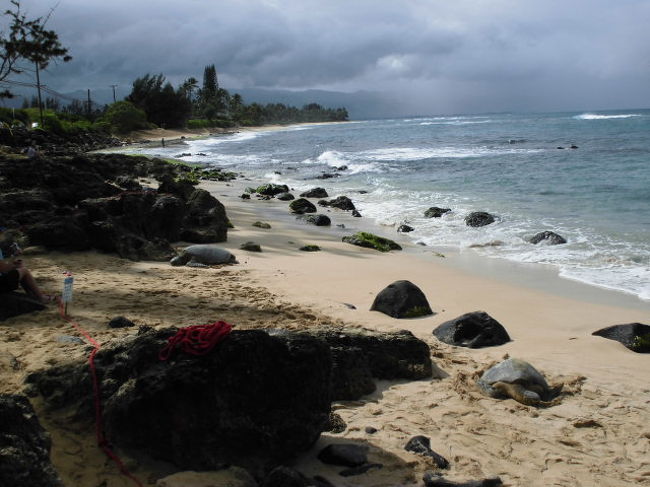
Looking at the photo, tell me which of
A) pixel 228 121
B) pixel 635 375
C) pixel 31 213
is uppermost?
pixel 228 121

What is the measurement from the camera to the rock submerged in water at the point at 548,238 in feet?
38.4

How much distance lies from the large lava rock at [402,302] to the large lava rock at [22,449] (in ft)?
15.2

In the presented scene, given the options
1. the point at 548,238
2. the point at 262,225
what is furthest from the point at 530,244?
the point at 262,225

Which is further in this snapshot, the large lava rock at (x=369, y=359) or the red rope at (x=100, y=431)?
the large lava rock at (x=369, y=359)

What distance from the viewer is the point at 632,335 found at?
233 inches

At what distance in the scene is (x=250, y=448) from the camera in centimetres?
343

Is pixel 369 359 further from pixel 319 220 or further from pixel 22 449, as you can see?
pixel 319 220

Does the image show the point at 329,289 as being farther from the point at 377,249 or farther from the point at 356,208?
the point at 356,208

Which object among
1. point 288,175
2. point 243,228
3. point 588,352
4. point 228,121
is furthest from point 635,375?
point 228,121

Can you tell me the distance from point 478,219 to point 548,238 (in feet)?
8.82

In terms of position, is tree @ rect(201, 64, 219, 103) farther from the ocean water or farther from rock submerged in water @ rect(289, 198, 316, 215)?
rock submerged in water @ rect(289, 198, 316, 215)

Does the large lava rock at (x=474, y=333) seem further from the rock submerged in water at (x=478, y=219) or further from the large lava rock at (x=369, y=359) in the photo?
the rock submerged in water at (x=478, y=219)

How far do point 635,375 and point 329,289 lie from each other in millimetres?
4087

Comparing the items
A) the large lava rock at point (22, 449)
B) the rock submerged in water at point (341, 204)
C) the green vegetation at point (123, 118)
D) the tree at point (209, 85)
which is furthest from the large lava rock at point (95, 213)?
the tree at point (209, 85)
